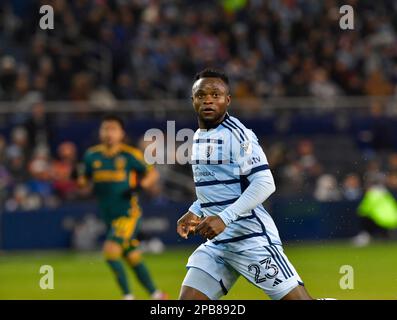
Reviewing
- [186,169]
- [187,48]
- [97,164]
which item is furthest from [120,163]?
[187,48]

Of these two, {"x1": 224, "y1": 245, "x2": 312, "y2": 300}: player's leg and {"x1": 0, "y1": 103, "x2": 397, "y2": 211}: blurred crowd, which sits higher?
{"x1": 0, "y1": 103, "x2": 397, "y2": 211}: blurred crowd

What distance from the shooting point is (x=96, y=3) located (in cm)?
2433

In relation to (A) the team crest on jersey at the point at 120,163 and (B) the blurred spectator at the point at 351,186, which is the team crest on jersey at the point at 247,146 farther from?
(B) the blurred spectator at the point at 351,186

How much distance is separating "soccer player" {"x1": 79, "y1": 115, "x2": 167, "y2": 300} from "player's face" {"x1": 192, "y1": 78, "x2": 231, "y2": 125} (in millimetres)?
5331

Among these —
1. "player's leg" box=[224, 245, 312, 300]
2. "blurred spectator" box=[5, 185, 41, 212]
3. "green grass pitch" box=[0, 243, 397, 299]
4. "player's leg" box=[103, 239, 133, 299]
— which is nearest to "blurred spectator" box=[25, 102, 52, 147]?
"blurred spectator" box=[5, 185, 41, 212]

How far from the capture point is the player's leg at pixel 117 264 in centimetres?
1320

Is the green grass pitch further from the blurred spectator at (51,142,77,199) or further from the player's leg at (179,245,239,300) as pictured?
the player's leg at (179,245,239,300)

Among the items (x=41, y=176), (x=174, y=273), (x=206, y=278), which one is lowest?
(x=174, y=273)

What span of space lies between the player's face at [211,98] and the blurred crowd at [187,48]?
13.2 m

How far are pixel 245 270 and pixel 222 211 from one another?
0.53 meters

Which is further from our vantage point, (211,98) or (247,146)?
(211,98)

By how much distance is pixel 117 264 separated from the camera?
1325 centimetres

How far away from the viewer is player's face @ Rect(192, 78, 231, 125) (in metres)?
8.20

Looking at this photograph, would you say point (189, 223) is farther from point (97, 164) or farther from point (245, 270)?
point (97, 164)
